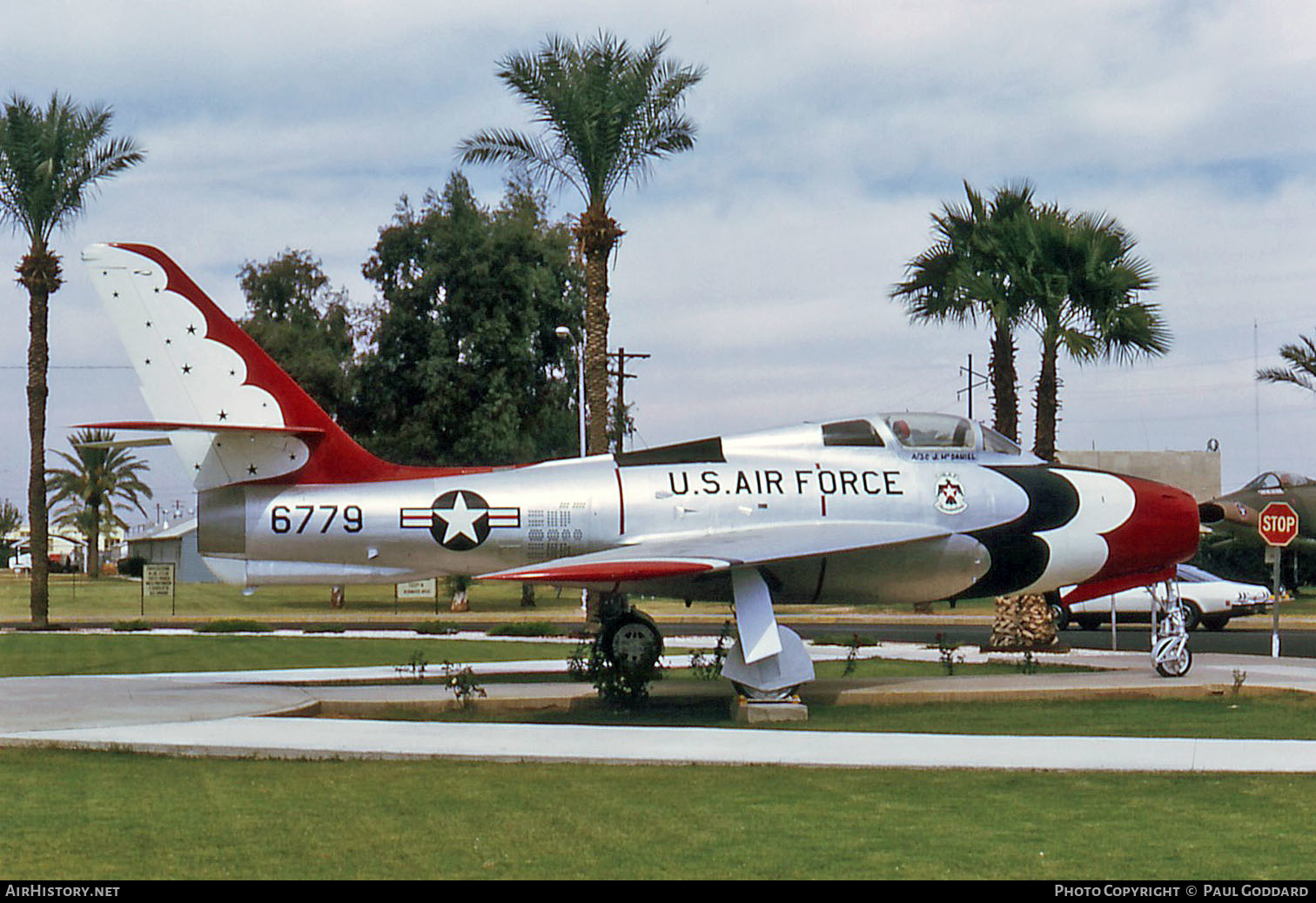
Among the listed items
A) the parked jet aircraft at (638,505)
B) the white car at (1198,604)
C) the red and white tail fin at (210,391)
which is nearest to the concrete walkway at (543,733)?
the parked jet aircraft at (638,505)

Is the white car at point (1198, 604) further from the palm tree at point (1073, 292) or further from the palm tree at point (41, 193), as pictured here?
the palm tree at point (41, 193)

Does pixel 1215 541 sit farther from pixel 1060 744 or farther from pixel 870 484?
pixel 1060 744

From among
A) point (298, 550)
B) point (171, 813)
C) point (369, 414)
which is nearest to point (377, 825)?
point (171, 813)

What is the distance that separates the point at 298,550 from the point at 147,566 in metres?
28.4

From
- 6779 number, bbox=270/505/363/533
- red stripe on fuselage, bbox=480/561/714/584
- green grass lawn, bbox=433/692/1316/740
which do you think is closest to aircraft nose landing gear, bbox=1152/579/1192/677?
green grass lawn, bbox=433/692/1316/740

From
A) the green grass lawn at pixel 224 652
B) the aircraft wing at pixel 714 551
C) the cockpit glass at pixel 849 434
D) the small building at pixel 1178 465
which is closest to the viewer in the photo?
the aircraft wing at pixel 714 551

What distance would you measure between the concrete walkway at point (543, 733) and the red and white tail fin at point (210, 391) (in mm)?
2620

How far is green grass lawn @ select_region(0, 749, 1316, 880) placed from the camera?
7.64 m

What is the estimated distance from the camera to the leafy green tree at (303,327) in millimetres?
53562

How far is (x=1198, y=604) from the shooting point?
34.5 meters

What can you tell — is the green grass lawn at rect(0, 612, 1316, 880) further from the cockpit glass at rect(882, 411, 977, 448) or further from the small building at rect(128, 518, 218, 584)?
the small building at rect(128, 518, 218, 584)

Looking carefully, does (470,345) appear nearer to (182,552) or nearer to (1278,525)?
(1278,525)

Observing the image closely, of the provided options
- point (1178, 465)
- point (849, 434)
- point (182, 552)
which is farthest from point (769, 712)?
point (182, 552)

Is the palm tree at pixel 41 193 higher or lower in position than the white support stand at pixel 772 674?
higher
